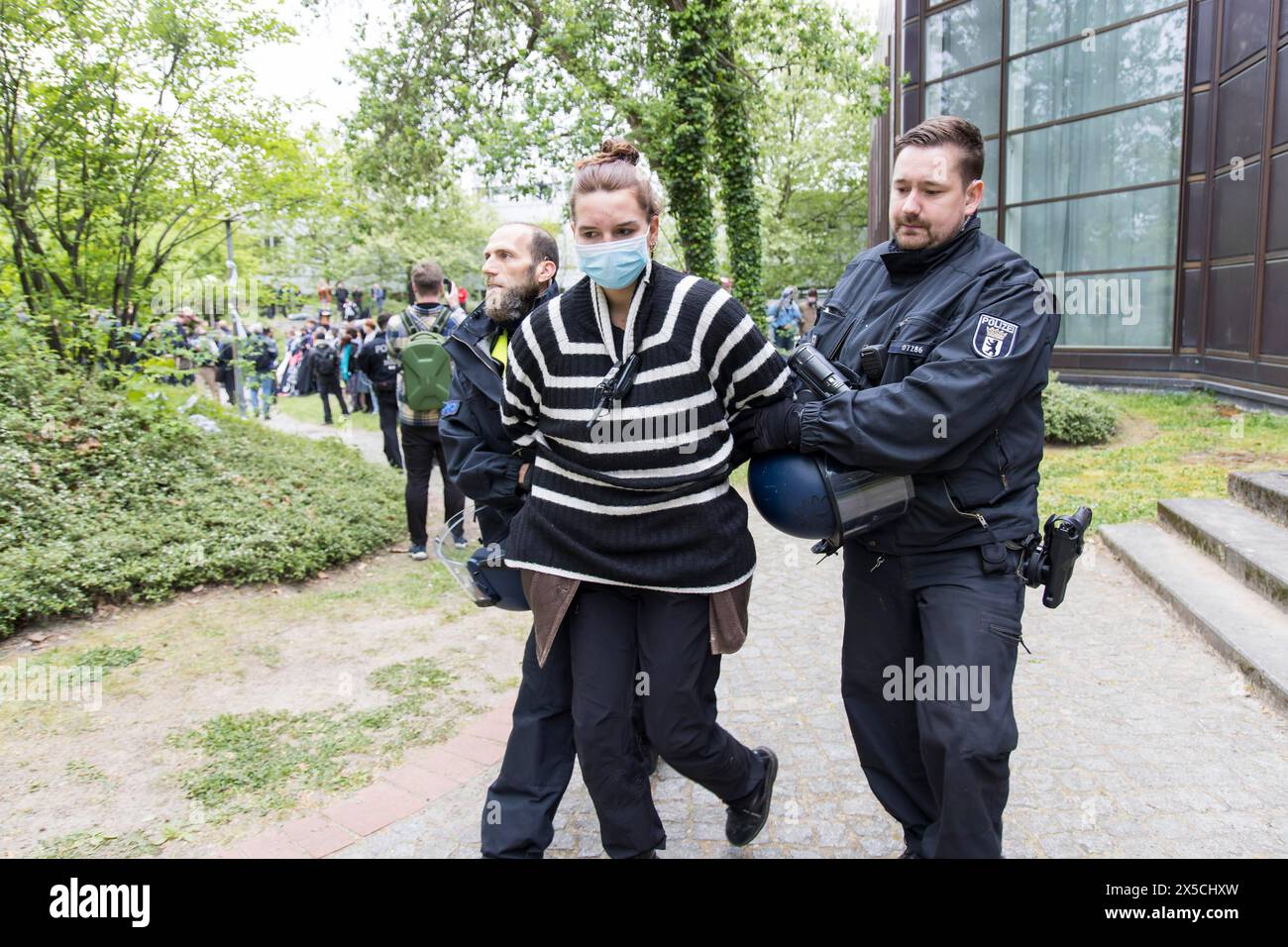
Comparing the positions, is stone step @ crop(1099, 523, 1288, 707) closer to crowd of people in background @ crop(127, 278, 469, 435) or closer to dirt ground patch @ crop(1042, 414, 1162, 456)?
dirt ground patch @ crop(1042, 414, 1162, 456)

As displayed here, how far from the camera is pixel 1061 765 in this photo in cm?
371

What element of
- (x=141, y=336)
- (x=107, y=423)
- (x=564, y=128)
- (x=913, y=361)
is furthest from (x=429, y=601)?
(x=564, y=128)

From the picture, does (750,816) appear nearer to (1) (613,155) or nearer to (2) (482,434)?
(2) (482,434)

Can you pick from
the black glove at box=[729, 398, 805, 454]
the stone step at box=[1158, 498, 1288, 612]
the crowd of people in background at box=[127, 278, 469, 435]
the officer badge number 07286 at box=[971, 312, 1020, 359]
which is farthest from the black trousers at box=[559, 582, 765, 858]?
the crowd of people in background at box=[127, 278, 469, 435]

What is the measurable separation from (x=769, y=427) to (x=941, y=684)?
0.81 m

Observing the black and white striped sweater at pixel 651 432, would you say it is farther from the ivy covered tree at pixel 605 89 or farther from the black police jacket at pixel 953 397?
the ivy covered tree at pixel 605 89

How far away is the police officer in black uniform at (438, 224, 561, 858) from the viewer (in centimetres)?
293

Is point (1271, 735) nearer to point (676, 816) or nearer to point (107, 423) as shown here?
point (676, 816)

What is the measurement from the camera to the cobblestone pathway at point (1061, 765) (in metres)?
3.18

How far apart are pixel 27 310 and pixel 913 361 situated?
22.8 feet

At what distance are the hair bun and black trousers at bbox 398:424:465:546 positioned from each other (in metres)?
4.62

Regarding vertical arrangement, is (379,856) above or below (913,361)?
below

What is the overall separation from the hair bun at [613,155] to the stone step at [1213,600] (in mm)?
3575

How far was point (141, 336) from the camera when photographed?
25.0ft
